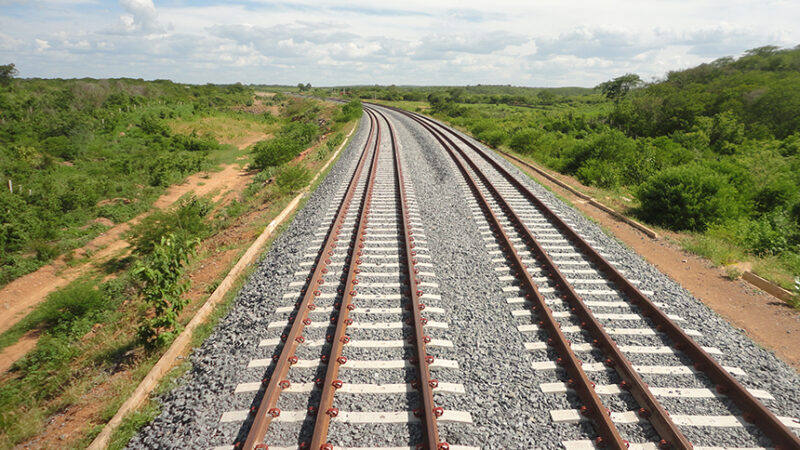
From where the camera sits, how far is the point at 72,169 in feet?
67.4

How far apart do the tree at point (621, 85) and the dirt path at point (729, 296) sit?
46839 millimetres

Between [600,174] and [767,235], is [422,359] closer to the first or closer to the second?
[767,235]

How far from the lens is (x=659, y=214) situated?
1083 cm

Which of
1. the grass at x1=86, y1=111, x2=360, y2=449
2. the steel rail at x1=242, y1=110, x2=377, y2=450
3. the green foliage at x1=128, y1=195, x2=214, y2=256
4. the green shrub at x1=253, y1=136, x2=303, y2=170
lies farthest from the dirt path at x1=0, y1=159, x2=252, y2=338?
the steel rail at x1=242, y1=110, x2=377, y2=450

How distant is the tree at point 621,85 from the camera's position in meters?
48.7

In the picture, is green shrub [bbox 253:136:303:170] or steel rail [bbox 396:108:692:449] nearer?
steel rail [bbox 396:108:692:449]

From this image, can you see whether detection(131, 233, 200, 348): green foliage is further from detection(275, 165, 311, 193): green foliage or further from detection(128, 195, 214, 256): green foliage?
detection(275, 165, 311, 193): green foliage

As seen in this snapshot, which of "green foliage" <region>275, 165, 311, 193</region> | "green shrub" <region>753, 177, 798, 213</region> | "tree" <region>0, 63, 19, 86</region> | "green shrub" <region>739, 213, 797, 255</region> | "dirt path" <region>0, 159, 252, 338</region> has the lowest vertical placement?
"dirt path" <region>0, 159, 252, 338</region>

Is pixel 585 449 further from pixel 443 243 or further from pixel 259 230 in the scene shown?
pixel 259 230

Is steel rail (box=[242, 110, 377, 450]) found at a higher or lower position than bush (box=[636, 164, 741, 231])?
lower

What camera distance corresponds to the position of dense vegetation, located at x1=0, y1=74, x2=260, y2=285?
13.1 m

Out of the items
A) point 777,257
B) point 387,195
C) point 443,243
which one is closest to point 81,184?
point 387,195

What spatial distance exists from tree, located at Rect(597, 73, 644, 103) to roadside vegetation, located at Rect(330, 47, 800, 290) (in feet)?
31.8

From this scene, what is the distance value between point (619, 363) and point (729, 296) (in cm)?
411
